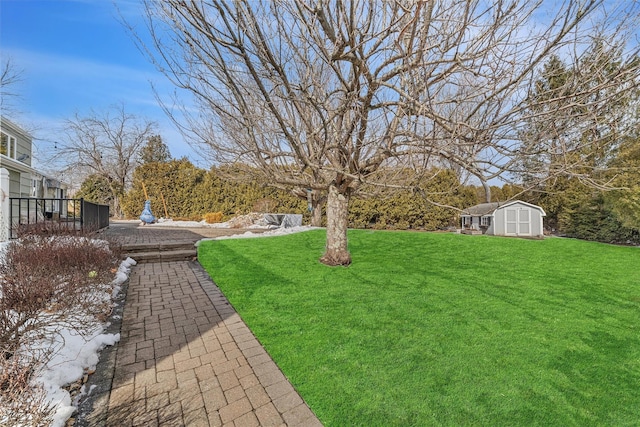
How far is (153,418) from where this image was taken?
2139mm

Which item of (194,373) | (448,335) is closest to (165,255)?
(194,373)

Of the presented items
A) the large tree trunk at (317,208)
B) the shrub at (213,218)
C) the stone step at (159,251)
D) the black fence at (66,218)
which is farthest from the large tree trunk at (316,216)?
the black fence at (66,218)

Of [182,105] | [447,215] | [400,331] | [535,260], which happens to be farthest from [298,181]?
[447,215]

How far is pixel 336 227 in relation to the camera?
20.1 ft

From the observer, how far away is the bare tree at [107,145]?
80.2ft

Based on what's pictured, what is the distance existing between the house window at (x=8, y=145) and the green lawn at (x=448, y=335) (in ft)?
40.3

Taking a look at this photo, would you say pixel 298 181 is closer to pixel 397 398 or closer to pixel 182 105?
pixel 182 105

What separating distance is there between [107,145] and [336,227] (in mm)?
27213

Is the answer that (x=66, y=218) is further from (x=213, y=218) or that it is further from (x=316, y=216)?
(x=213, y=218)

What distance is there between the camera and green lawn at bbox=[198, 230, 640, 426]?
2262 mm

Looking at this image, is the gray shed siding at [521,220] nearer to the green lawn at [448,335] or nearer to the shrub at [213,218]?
the green lawn at [448,335]

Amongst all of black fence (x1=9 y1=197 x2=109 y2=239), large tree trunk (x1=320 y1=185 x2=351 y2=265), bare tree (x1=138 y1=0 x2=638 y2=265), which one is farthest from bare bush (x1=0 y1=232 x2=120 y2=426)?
large tree trunk (x1=320 y1=185 x2=351 y2=265)

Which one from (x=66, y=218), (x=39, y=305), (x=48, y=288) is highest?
(x=66, y=218)

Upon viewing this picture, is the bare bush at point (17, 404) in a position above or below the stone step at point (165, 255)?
below
